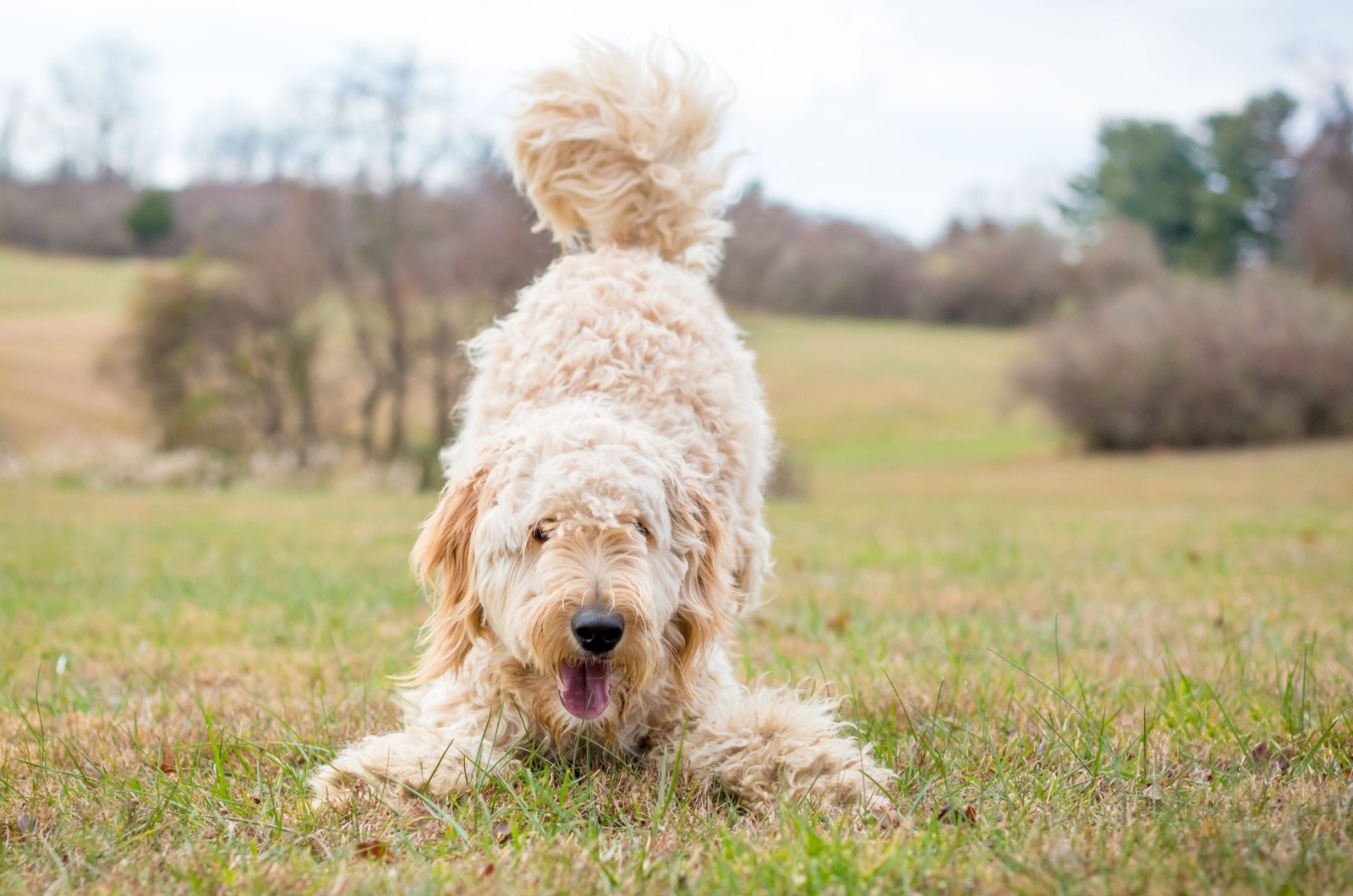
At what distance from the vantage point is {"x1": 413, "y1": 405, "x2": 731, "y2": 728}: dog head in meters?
2.65

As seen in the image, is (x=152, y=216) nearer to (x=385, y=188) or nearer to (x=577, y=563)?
Answer: (x=385, y=188)

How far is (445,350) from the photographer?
810 inches

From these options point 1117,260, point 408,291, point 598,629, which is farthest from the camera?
point 1117,260

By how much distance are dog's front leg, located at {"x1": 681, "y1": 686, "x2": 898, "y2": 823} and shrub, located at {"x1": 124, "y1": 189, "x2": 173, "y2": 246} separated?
47.6 meters

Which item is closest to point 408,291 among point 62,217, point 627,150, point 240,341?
point 240,341

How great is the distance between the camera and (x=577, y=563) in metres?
2.67

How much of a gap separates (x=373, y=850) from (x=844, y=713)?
1.64 m

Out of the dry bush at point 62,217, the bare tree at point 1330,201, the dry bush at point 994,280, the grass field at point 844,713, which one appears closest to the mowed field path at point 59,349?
the dry bush at point 62,217

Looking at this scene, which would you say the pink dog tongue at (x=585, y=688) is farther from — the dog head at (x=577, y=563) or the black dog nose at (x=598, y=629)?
the black dog nose at (x=598, y=629)

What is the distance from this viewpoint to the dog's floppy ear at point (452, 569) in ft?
9.82

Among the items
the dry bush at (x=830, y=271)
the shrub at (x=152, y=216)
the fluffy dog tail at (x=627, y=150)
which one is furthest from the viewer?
the shrub at (x=152, y=216)

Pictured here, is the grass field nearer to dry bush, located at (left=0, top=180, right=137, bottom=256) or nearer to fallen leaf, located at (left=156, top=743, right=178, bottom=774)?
fallen leaf, located at (left=156, top=743, right=178, bottom=774)

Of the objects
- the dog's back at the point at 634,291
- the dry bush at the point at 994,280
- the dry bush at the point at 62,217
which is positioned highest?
the dry bush at the point at 994,280

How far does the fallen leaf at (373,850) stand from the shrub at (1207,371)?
29050 mm
